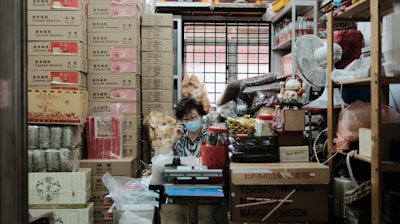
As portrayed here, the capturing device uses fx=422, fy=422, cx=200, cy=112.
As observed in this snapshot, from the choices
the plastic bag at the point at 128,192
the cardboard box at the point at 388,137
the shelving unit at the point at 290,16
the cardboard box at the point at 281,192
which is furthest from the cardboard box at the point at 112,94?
the cardboard box at the point at 388,137

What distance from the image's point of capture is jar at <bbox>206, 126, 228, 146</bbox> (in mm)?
2260

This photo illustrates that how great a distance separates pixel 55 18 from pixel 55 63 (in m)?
0.34

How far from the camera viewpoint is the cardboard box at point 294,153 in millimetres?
2229

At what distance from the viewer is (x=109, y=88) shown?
3.56 m

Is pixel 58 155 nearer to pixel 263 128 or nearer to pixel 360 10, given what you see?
pixel 263 128

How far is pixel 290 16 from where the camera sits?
13.8 ft

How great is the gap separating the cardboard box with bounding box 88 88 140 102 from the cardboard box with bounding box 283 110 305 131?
169 cm

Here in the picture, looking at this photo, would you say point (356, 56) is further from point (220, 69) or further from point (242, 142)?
point (220, 69)

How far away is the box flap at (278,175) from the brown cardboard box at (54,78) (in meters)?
1.76

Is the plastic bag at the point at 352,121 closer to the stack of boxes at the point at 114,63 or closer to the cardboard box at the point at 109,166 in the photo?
the cardboard box at the point at 109,166

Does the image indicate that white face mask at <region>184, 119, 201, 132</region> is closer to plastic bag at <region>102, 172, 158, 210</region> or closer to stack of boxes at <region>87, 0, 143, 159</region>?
stack of boxes at <region>87, 0, 143, 159</region>

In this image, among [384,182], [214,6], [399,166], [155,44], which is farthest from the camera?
[214,6]

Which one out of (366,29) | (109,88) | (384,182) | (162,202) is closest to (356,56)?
(366,29)

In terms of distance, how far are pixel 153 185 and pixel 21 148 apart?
1254mm
